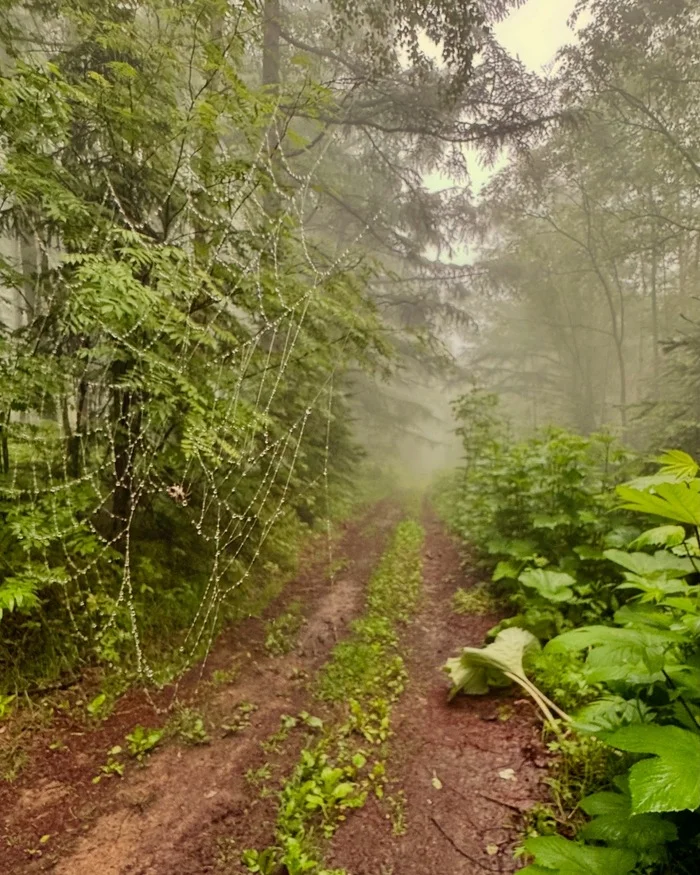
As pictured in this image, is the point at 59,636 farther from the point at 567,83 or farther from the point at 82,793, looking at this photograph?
the point at 567,83

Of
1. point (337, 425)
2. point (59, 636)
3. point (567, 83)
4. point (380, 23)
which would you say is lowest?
point (59, 636)

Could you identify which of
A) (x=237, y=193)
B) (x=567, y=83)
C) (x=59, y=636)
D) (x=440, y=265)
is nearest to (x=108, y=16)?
(x=237, y=193)

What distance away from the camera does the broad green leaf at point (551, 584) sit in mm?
4145

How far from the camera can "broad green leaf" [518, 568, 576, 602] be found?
4145 millimetres

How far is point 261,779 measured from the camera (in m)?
3.15

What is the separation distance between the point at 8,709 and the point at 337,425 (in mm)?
6536

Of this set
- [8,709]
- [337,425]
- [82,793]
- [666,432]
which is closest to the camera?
[82,793]

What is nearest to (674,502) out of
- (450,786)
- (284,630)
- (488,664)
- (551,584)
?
(450,786)

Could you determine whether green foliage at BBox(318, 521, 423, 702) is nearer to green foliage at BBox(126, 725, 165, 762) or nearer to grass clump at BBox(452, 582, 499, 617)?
grass clump at BBox(452, 582, 499, 617)

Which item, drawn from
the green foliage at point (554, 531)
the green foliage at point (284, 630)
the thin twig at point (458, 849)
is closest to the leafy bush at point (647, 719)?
the thin twig at point (458, 849)

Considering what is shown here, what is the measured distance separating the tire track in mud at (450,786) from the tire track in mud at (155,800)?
74 centimetres

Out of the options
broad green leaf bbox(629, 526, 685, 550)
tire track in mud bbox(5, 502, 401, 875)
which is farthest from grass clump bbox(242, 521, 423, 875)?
broad green leaf bbox(629, 526, 685, 550)

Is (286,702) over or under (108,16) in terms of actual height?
under

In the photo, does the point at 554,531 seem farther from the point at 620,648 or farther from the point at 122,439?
the point at 122,439
